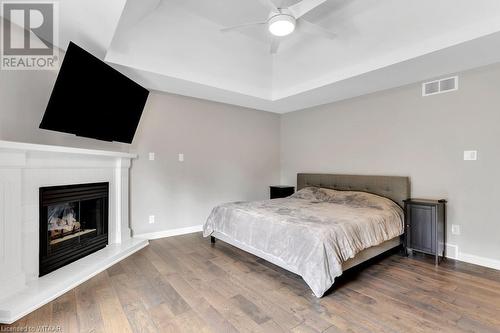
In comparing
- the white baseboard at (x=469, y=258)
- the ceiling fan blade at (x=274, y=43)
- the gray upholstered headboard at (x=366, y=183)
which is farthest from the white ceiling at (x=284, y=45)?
the white baseboard at (x=469, y=258)

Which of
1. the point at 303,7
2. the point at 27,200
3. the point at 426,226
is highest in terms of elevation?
the point at 303,7

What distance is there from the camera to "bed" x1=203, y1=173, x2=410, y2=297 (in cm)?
224

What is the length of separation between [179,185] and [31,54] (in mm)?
2525

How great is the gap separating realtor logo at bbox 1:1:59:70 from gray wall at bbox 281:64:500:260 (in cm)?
429

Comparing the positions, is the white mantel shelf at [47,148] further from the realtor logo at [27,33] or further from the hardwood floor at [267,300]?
the hardwood floor at [267,300]

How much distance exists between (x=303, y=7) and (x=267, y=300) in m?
3.13

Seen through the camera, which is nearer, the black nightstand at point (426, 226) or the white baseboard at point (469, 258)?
the white baseboard at point (469, 258)

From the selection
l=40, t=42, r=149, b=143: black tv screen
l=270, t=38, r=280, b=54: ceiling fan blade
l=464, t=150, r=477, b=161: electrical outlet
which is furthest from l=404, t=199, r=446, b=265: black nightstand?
l=40, t=42, r=149, b=143: black tv screen

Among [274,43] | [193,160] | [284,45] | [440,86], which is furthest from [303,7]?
[193,160]

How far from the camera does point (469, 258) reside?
9.96 feet

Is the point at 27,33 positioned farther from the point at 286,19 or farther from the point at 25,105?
the point at 286,19

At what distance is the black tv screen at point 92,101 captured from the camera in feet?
7.75

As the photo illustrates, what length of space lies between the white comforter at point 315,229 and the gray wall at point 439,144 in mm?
656

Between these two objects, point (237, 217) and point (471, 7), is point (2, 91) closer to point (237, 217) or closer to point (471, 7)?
point (237, 217)
